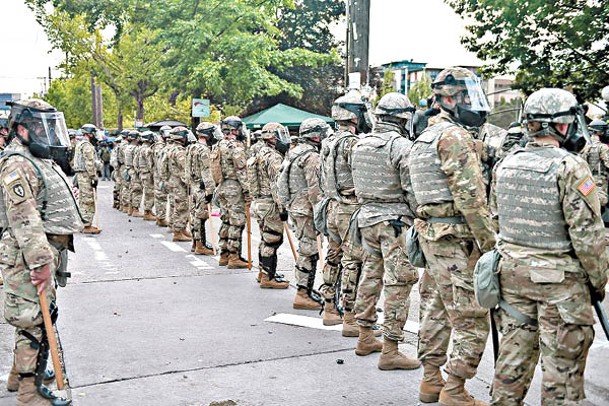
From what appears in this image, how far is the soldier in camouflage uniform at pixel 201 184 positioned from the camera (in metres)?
11.3

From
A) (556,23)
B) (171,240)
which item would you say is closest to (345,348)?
Answer: (171,240)

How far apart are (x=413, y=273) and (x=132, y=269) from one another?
230 inches

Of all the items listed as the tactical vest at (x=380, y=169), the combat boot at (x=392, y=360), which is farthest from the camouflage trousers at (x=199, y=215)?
the combat boot at (x=392, y=360)

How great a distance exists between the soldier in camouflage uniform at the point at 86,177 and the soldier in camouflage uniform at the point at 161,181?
50.1 inches

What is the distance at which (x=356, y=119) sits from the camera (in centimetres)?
648

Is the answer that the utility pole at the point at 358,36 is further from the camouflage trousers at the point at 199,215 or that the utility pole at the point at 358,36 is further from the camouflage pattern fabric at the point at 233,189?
the camouflage trousers at the point at 199,215

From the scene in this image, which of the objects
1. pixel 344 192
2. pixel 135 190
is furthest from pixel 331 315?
pixel 135 190

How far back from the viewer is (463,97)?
467cm

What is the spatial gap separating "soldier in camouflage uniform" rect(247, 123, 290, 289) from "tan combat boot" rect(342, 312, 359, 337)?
85.6 inches

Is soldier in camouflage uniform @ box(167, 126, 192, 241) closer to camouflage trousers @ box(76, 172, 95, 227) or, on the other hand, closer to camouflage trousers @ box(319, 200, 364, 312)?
camouflage trousers @ box(76, 172, 95, 227)

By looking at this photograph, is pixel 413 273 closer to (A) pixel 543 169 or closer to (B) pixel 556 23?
(A) pixel 543 169

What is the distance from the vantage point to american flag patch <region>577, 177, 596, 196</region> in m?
3.58

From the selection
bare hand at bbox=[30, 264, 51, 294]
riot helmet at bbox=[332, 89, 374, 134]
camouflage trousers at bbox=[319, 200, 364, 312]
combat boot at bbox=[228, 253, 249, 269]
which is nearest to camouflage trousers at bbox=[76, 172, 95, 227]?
combat boot at bbox=[228, 253, 249, 269]

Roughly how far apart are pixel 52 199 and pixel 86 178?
30.5ft
